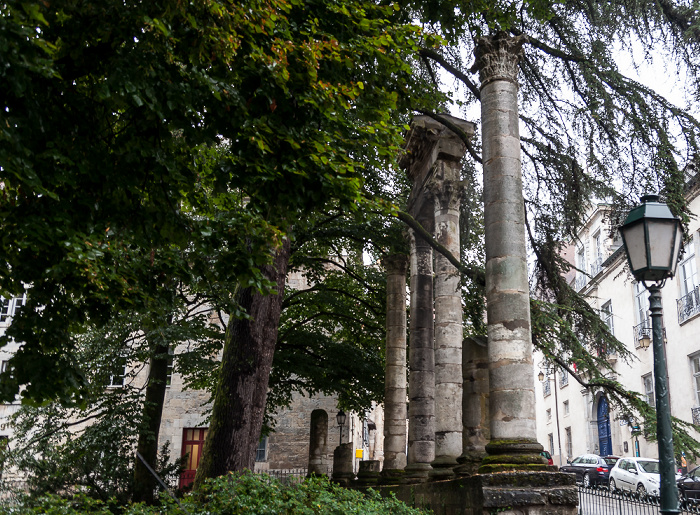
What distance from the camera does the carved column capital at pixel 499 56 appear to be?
34.0ft

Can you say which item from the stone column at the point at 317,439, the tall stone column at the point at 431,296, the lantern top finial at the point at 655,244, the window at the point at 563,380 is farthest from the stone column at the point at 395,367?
the window at the point at 563,380

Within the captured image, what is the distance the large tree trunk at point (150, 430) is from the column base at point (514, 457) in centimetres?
834

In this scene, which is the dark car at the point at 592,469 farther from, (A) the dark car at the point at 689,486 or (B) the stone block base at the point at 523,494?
(B) the stone block base at the point at 523,494

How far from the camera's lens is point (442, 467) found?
12.0 meters

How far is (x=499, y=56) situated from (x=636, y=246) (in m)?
5.13

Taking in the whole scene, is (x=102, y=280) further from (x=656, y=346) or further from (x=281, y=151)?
(x=656, y=346)

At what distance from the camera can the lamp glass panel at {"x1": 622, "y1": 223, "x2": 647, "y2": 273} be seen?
20.2 ft

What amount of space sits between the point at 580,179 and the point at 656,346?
27.2 feet

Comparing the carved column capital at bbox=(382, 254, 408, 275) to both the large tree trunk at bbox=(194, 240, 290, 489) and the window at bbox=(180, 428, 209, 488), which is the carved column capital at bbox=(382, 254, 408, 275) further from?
the window at bbox=(180, 428, 209, 488)

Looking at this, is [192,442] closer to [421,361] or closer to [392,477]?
[392,477]

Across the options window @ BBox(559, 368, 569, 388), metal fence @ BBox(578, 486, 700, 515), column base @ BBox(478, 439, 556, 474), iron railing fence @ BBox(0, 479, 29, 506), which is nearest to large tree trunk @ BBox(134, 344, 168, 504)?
iron railing fence @ BBox(0, 479, 29, 506)

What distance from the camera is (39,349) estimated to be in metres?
6.41

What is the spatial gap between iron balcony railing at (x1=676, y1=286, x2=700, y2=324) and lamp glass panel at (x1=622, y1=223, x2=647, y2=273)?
875 inches

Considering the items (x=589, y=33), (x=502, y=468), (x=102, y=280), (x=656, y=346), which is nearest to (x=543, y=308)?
(x=502, y=468)
